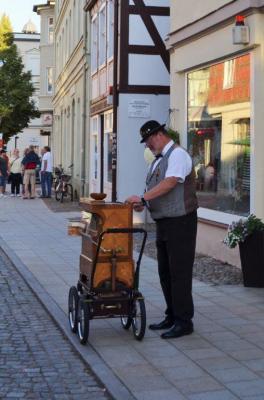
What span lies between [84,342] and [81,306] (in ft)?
1.00

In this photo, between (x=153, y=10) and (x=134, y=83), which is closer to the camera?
(x=134, y=83)

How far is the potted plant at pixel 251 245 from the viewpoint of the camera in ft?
26.8

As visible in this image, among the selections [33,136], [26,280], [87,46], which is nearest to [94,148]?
[87,46]

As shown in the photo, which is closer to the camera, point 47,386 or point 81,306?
point 47,386

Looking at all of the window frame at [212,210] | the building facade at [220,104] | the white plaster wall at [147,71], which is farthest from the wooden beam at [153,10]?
the window frame at [212,210]

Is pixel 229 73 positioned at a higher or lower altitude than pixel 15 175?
higher

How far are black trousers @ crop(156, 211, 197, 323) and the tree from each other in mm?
43944

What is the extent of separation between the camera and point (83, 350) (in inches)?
227

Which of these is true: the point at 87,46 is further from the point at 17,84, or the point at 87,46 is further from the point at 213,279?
the point at 17,84

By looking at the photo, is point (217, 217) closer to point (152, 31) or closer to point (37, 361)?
point (37, 361)

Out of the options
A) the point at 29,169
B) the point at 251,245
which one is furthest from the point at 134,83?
the point at 29,169

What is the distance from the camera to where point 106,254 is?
19.6 ft

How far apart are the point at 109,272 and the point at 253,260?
277cm

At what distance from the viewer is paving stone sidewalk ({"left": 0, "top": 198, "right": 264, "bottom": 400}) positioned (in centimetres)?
480
